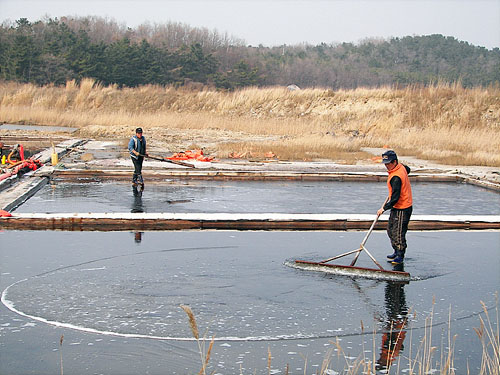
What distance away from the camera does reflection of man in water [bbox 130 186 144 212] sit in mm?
12820

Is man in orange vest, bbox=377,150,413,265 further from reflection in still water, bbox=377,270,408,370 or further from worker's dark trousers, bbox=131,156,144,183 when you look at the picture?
worker's dark trousers, bbox=131,156,144,183

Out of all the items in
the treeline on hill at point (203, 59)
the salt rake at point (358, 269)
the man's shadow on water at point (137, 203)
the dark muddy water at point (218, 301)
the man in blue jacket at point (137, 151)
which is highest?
the treeline on hill at point (203, 59)

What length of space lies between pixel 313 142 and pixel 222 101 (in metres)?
19.1

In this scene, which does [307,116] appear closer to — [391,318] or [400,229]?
[400,229]

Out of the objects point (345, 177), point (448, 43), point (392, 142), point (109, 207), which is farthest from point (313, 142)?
point (448, 43)

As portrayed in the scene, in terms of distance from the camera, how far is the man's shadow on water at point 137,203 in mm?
10828

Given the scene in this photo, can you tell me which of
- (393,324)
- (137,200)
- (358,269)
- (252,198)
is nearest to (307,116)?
(252,198)

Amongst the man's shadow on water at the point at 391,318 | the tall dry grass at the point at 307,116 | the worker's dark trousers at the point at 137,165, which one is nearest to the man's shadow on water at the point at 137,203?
the worker's dark trousers at the point at 137,165

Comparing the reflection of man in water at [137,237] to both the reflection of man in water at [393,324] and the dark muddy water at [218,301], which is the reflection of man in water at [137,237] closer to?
the dark muddy water at [218,301]

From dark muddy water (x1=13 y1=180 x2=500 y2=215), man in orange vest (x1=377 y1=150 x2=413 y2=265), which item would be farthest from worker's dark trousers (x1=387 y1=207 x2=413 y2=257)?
dark muddy water (x1=13 y1=180 x2=500 y2=215)

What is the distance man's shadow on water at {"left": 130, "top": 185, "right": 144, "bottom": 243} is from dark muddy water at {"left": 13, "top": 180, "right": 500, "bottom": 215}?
19 millimetres

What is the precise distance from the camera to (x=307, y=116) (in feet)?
138

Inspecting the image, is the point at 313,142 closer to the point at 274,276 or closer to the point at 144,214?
the point at 144,214

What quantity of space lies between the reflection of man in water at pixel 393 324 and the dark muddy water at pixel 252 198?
16.7ft
